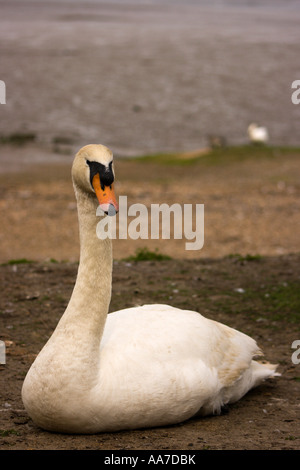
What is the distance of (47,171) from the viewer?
21.7m

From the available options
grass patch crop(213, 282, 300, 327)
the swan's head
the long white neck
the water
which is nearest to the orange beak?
the swan's head

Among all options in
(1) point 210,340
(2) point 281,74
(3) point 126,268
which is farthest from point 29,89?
(1) point 210,340

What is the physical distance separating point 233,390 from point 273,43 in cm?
4857

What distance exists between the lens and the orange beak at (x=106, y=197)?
16.8 ft

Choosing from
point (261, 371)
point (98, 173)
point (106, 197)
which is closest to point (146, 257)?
point (261, 371)

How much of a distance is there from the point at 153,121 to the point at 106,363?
2775 centimetres

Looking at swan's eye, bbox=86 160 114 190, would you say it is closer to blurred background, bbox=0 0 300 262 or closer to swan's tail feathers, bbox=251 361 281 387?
swan's tail feathers, bbox=251 361 281 387

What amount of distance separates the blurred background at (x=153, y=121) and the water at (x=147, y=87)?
0.25 feet

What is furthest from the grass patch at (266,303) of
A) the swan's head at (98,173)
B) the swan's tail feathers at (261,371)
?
the swan's head at (98,173)

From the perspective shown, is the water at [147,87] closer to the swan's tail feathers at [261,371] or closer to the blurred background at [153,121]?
the blurred background at [153,121]

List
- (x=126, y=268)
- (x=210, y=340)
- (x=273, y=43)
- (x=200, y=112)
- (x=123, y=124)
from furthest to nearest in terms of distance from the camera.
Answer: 1. (x=273, y=43)
2. (x=200, y=112)
3. (x=123, y=124)
4. (x=126, y=268)
5. (x=210, y=340)

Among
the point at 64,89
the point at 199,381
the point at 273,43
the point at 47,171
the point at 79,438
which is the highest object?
the point at 273,43

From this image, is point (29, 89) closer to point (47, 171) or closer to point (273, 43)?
point (47, 171)

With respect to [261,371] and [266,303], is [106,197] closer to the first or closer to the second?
[261,371]
